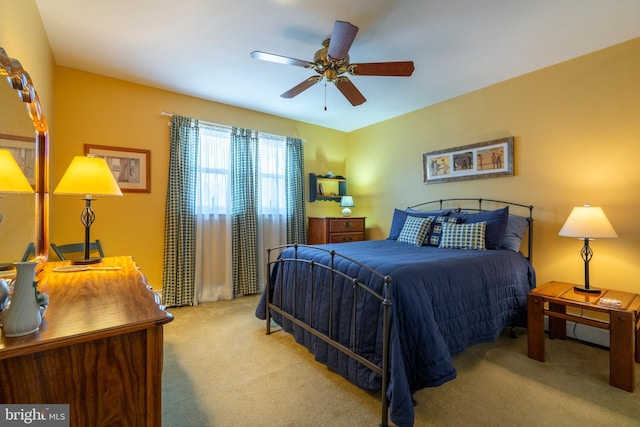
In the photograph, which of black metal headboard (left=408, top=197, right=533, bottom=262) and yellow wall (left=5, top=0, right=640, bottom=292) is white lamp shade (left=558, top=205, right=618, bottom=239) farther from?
black metal headboard (left=408, top=197, right=533, bottom=262)

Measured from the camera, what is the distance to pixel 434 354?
5.07 ft

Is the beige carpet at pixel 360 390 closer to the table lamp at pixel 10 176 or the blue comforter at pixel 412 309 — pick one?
the blue comforter at pixel 412 309

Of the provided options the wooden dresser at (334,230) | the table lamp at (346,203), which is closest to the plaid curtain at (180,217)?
the wooden dresser at (334,230)

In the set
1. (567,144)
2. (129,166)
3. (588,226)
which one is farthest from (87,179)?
(567,144)

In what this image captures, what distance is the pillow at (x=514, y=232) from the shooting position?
2693mm

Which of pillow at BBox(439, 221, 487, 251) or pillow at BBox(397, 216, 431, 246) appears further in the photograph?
pillow at BBox(397, 216, 431, 246)

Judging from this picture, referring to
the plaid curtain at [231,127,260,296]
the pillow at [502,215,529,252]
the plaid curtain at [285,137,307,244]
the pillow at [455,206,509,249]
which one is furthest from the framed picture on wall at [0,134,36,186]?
the pillow at [502,215,529,252]

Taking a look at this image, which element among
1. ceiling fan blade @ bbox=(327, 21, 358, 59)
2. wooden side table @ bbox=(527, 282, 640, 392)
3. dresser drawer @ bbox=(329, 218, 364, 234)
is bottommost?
wooden side table @ bbox=(527, 282, 640, 392)

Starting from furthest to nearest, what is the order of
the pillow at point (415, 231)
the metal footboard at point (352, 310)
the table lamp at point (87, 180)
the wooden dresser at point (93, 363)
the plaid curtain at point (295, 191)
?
the plaid curtain at point (295, 191)
the pillow at point (415, 231)
the table lamp at point (87, 180)
the metal footboard at point (352, 310)
the wooden dresser at point (93, 363)

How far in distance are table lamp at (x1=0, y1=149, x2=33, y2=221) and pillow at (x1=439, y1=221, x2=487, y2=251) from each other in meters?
3.01

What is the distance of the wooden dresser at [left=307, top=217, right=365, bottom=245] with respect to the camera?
4.12 meters

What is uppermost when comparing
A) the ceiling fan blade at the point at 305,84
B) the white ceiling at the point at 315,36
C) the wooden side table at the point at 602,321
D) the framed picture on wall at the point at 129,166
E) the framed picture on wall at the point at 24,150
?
the white ceiling at the point at 315,36

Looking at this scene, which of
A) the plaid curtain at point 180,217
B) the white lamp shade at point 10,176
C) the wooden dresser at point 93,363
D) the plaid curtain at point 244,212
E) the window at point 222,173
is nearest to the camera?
the wooden dresser at point 93,363

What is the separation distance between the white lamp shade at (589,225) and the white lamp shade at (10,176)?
342cm
